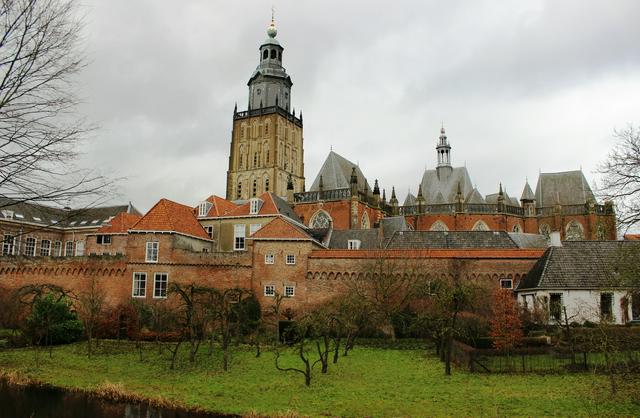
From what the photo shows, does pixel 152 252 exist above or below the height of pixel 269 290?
above

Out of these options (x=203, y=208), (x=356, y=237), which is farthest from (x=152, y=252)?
(x=356, y=237)

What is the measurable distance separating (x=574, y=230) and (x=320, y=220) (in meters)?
25.7

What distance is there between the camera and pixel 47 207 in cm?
1001

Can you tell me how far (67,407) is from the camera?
17969mm

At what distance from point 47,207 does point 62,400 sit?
463 inches

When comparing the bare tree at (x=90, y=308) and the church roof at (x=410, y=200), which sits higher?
the church roof at (x=410, y=200)

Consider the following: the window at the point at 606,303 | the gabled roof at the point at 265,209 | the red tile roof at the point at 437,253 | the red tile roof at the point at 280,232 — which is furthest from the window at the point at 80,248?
the window at the point at 606,303

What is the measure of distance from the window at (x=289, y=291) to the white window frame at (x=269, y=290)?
77 centimetres

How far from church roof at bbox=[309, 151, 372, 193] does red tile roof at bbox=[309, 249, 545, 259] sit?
20430 millimetres

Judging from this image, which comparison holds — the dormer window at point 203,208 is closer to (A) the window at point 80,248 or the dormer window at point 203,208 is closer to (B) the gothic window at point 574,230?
(A) the window at point 80,248

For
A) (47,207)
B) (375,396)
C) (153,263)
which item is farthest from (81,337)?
(47,207)

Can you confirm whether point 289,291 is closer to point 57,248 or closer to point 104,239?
point 104,239

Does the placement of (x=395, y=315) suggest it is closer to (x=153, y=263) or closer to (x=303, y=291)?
(x=303, y=291)

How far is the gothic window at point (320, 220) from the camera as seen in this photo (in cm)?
5362
